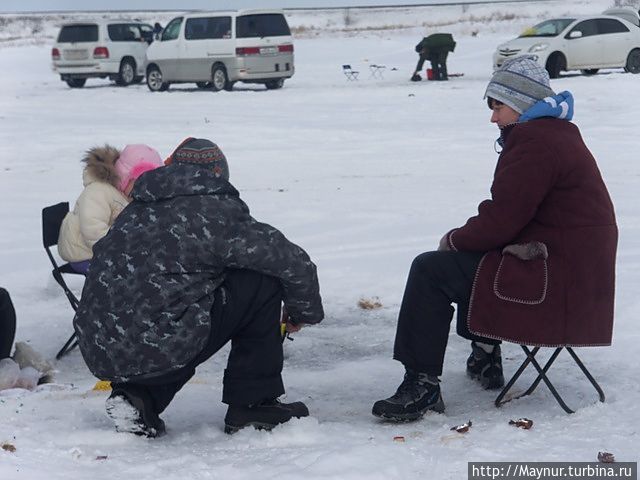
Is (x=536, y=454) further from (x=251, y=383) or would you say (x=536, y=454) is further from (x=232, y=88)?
(x=232, y=88)

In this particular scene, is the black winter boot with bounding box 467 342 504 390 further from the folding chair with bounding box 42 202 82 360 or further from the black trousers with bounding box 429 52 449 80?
the black trousers with bounding box 429 52 449 80

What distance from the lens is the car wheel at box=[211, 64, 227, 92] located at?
77.6 feet

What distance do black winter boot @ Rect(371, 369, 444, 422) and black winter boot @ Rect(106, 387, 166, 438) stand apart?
A: 92 centimetres

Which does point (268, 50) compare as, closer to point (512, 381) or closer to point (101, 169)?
point (101, 169)

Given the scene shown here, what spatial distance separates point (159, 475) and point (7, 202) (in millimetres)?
6931

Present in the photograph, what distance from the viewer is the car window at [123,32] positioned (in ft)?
88.2

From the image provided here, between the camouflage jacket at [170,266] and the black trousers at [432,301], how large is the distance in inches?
22.6

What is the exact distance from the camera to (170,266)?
407 cm

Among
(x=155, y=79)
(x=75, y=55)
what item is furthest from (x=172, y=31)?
(x=75, y=55)

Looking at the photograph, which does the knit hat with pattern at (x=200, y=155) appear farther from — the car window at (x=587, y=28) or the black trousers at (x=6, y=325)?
the car window at (x=587, y=28)

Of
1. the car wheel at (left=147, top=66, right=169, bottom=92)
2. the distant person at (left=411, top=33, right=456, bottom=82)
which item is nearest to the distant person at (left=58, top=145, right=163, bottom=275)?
the distant person at (left=411, top=33, right=456, bottom=82)

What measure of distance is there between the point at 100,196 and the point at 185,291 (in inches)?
73.0

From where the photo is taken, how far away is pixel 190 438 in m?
4.29

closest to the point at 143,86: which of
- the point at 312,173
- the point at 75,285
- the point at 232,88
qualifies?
the point at 232,88
